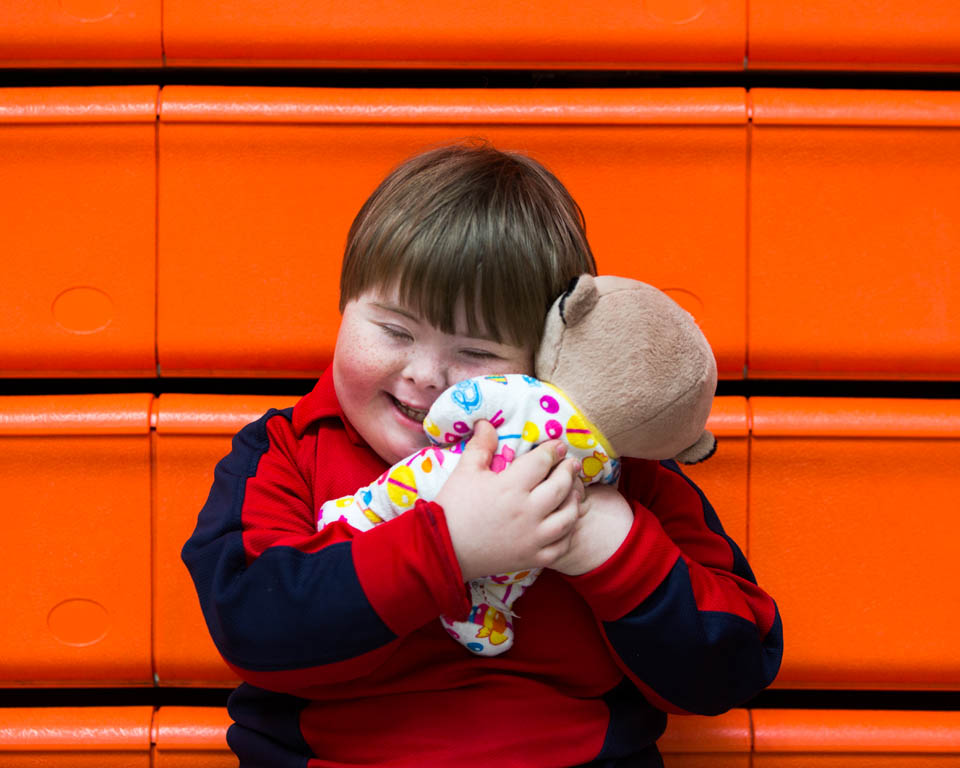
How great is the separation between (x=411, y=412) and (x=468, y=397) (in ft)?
0.24

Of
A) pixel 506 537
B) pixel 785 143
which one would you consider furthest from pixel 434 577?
pixel 785 143

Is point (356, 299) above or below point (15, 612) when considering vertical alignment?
above

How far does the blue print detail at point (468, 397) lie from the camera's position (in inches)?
24.0

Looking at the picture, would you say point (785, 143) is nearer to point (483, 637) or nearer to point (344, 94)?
point (344, 94)

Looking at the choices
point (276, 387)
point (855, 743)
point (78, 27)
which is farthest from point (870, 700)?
point (78, 27)

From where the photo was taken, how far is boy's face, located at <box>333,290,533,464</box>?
644 millimetres

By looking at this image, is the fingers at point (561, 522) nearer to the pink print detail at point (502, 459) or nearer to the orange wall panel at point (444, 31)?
the pink print detail at point (502, 459)

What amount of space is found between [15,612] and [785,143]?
81cm

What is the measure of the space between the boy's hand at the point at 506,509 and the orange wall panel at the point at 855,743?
412 millimetres

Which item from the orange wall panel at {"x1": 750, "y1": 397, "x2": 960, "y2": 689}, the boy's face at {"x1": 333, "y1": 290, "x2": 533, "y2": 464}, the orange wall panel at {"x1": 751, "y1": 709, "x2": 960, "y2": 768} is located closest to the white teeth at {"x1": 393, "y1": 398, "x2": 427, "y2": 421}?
the boy's face at {"x1": 333, "y1": 290, "x2": 533, "y2": 464}

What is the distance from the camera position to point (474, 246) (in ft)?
2.11

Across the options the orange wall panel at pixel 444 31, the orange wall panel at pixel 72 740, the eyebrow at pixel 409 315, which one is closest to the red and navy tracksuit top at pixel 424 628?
the eyebrow at pixel 409 315

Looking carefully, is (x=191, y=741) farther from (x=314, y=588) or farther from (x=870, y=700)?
(x=870, y=700)

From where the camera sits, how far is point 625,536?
0.63 m
